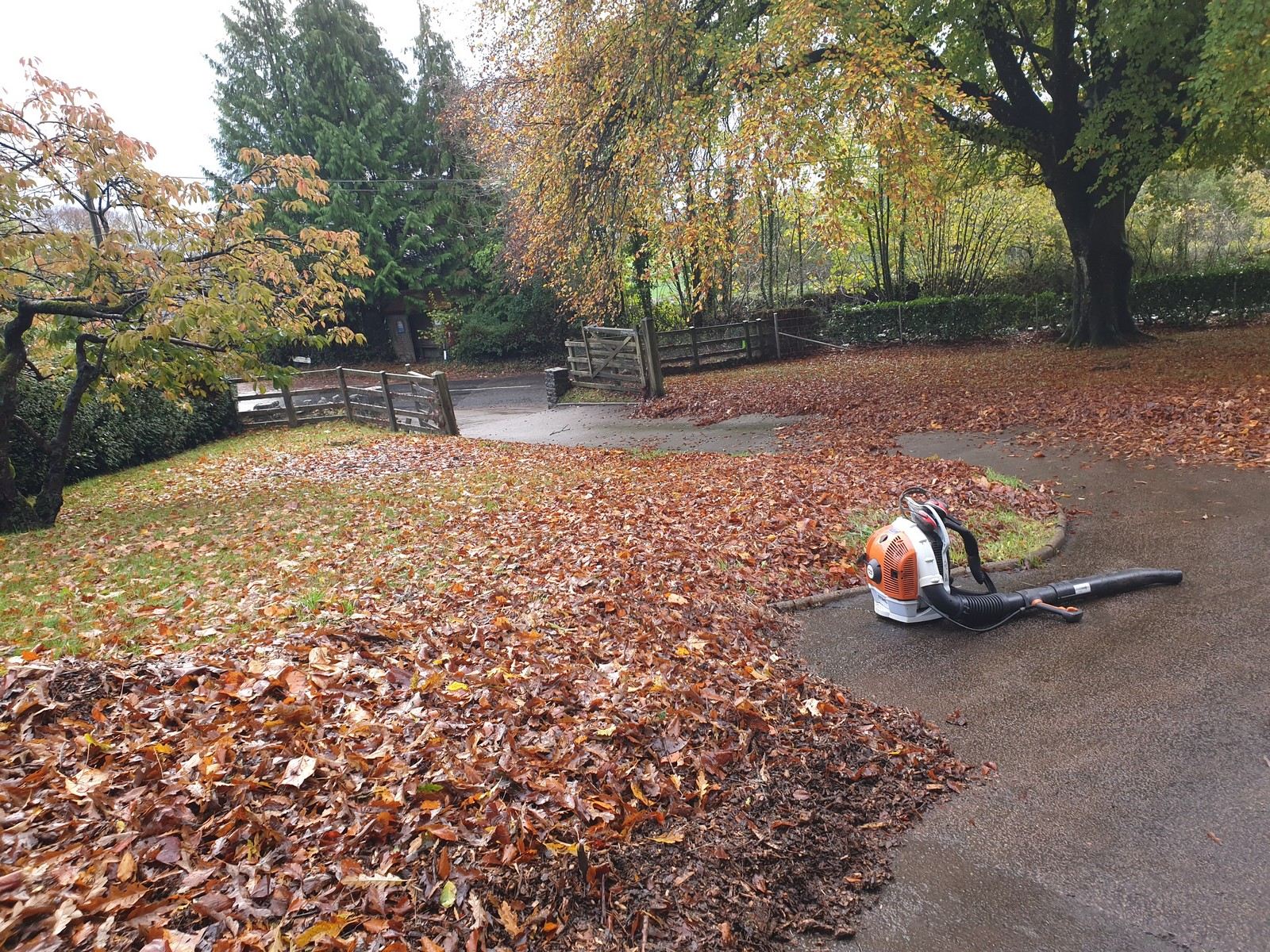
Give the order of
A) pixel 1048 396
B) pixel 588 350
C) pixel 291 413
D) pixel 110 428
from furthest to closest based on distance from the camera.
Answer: pixel 588 350 → pixel 291 413 → pixel 110 428 → pixel 1048 396

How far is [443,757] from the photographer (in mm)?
3219

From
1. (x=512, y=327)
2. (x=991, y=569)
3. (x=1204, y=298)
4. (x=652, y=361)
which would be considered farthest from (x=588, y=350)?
(x=1204, y=298)

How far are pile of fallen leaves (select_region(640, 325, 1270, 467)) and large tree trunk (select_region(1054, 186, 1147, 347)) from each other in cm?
86

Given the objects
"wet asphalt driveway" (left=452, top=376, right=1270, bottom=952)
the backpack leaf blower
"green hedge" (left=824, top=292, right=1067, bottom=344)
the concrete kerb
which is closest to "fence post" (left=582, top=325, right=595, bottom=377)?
"green hedge" (left=824, top=292, right=1067, bottom=344)

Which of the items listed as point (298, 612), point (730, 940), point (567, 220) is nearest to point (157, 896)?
point (730, 940)

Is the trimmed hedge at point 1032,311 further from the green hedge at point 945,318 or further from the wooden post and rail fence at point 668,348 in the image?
the wooden post and rail fence at point 668,348

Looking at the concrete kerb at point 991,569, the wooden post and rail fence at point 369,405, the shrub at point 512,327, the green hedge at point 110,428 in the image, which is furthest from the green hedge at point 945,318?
the green hedge at point 110,428

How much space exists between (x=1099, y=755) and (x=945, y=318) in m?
21.7

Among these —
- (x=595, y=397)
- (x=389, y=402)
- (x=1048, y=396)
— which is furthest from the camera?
(x=595, y=397)

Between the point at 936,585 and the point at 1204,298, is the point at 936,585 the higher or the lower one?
the lower one

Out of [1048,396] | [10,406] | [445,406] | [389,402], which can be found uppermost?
[10,406]

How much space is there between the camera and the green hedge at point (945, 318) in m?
21.5

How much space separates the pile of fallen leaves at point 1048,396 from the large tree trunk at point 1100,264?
2.83ft

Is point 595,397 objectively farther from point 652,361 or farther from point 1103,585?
point 1103,585
